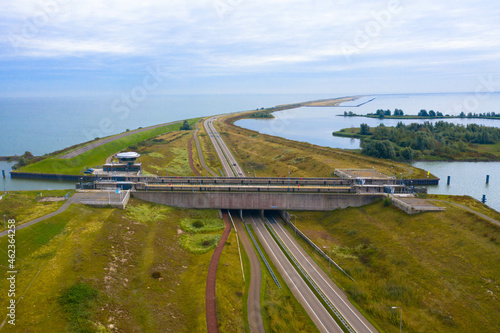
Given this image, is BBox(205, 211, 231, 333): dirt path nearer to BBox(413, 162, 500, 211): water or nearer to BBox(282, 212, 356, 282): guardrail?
BBox(282, 212, 356, 282): guardrail

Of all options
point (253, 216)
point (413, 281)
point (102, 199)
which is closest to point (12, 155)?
point (102, 199)

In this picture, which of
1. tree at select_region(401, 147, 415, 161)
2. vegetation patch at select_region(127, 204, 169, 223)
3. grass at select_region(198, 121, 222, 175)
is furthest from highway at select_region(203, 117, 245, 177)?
tree at select_region(401, 147, 415, 161)

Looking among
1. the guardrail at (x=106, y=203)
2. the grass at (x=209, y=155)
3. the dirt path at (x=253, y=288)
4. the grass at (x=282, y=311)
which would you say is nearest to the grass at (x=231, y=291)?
the dirt path at (x=253, y=288)

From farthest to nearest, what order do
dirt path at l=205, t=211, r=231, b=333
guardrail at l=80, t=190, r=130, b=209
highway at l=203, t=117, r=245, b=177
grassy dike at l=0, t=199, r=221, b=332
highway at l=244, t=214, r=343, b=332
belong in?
highway at l=203, t=117, r=245, b=177
guardrail at l=80, t=190, r=130, b=209
highway at l=244, t=214, r=343, b=332
dirt path at l=205, t=211, r=231, b=333
grassy dike at l=0, t=199, r=221, b=332

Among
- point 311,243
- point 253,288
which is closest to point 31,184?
point 253,288

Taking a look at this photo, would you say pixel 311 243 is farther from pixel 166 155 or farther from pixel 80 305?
pixel 166 155

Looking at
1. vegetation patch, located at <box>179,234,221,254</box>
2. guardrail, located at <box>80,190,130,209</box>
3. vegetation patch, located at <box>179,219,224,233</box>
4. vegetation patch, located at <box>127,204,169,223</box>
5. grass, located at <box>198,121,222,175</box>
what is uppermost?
grass, located at <box>198,121,222,175</box>

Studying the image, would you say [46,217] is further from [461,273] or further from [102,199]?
[461,273]

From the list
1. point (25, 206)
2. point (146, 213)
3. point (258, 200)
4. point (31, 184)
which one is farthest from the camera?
point (31, 184)
